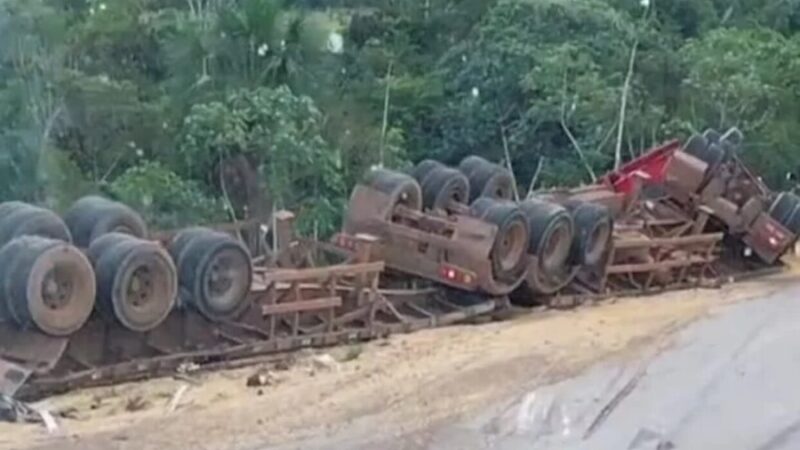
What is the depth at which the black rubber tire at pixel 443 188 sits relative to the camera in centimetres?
1706

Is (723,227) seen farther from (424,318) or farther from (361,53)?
(361,53)

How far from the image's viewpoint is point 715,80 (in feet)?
94.4

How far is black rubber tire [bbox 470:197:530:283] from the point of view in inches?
617

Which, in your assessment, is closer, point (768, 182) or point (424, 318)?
point (424, 318)

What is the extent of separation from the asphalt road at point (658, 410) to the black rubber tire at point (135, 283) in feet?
9.64

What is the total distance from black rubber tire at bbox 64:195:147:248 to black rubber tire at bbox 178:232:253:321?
0.71 metres

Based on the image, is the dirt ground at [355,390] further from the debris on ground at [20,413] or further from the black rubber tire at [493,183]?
the black rubber tire at [493,183]

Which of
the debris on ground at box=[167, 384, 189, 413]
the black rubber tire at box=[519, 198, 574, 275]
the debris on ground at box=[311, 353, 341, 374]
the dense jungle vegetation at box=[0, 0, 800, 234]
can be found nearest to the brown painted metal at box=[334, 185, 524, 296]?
the black rubber tire at box=[519, 198, 574, 275]

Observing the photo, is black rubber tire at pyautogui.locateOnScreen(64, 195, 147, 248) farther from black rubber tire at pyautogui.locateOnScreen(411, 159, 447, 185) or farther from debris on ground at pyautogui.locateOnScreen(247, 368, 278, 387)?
black rubber tire at pyautogui.locateOnScreen(411, 159, 447, 185)

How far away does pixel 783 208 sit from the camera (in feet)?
64.2

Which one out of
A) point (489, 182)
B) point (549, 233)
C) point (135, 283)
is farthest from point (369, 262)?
point (489, 182)

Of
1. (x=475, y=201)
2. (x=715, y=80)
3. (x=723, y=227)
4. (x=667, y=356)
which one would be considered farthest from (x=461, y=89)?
(x=667, y=356)

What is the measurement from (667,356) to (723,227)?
6.85 m

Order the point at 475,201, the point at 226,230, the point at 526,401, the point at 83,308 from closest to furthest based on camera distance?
the point at 526,401, the point at 83,308, the point at 226,230, the point at 475,201
